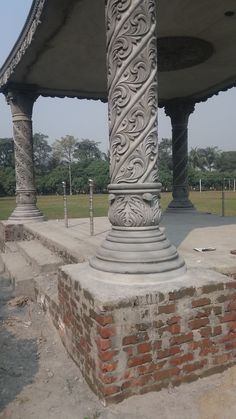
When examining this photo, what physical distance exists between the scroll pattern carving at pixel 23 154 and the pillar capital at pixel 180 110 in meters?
3.87

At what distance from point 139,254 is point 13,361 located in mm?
1561

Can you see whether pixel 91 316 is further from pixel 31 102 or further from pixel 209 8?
pixel 31 102

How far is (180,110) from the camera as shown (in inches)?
392

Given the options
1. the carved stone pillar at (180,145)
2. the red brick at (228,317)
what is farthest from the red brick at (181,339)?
the carved stone pillar at (180,145)

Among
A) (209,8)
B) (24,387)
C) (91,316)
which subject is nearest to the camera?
(91,316)

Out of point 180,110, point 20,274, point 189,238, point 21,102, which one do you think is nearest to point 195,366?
point 189,238

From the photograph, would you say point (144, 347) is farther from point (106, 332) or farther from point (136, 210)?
point (136, 210)

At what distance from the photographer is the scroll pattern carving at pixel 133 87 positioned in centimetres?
309

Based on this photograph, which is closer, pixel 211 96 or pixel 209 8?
pixel 209 8

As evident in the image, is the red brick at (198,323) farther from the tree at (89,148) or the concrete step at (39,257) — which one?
the tree at (89,148)

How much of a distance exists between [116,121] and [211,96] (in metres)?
7.22

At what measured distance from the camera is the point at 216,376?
118 inches

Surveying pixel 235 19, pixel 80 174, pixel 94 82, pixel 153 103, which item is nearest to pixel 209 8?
pixel 235 19

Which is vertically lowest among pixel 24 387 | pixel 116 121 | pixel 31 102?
pixel 24 387
